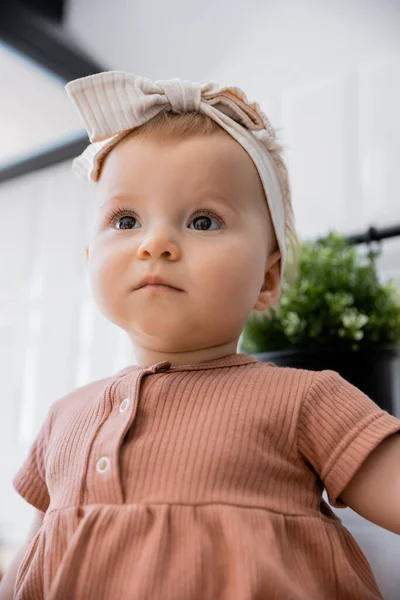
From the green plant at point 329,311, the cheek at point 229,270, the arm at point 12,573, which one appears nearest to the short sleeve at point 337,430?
the cheek at point 229,270

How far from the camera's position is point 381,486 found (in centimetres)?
53

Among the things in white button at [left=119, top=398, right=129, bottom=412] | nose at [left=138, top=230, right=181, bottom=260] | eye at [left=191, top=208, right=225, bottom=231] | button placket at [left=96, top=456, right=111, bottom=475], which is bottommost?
button placket at [left=96, top=456, right=111, bottom=475]

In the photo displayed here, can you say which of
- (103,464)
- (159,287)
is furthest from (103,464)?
(159,287)

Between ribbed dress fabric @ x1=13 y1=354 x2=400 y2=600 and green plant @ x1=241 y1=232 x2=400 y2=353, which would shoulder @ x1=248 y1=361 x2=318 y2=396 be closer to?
ribbed dress fabric @ x1=13 y1=354 x2=400 y2=600

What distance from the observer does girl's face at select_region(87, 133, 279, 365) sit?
599 mm

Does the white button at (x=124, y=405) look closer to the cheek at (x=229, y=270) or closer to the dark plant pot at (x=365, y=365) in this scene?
the cheek at (x=229, y=270)

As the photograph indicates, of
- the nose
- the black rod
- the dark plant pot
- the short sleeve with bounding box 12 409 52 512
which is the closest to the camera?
the nose

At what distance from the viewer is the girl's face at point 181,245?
599mm

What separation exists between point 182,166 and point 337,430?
0.99 ft

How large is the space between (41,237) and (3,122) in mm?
512

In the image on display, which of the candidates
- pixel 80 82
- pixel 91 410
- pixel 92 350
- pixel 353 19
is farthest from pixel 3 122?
pixel 91 410

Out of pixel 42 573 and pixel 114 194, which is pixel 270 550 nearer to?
pixel 42 573

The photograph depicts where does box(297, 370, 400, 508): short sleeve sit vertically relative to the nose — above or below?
below

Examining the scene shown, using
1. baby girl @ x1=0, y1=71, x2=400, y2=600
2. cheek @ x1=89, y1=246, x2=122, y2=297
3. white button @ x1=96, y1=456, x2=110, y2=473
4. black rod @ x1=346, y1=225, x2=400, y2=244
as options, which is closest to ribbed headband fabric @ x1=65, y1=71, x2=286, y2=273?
baby girl @ x1=0, y1=71, x2=400, y2=600
